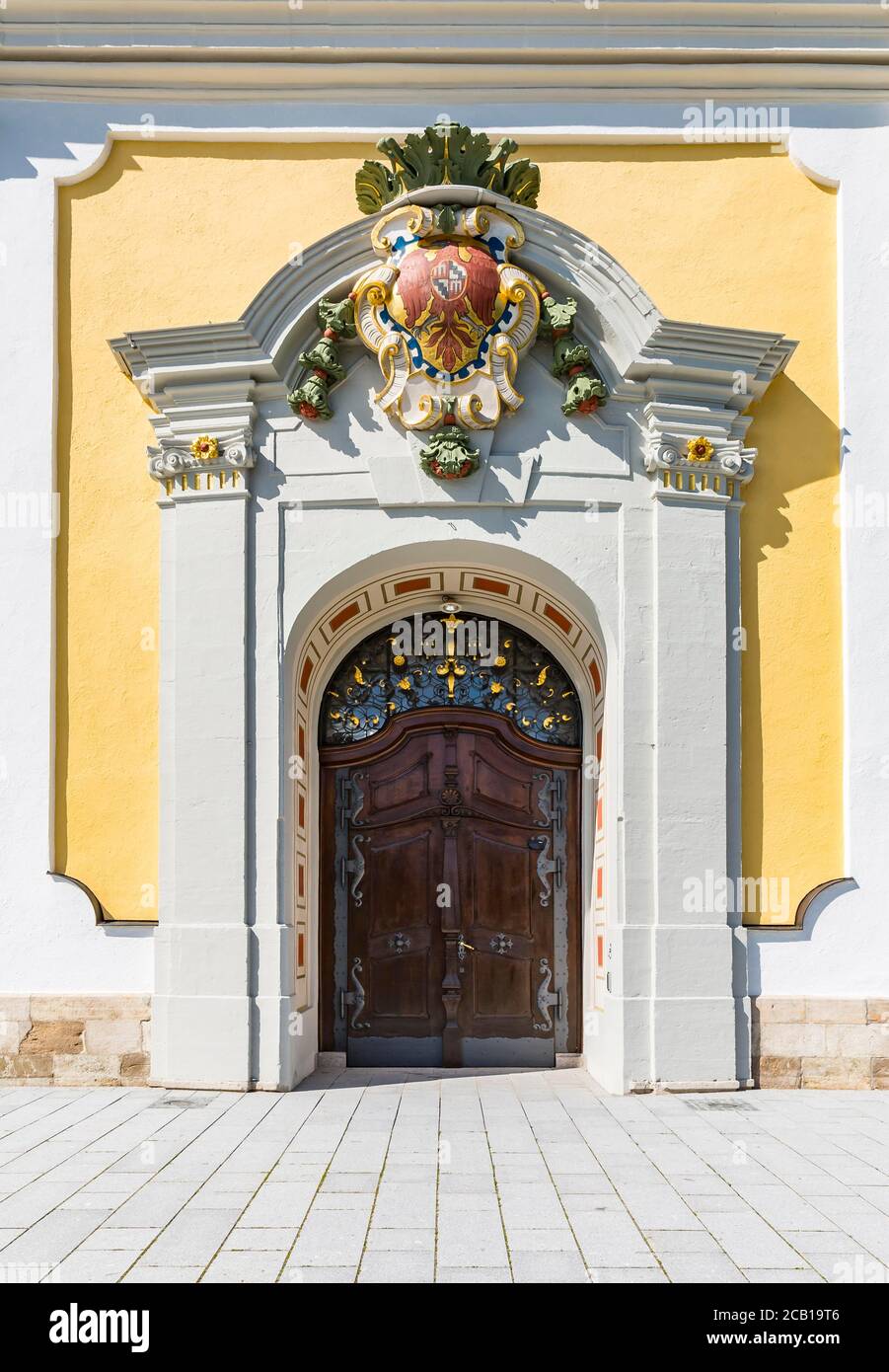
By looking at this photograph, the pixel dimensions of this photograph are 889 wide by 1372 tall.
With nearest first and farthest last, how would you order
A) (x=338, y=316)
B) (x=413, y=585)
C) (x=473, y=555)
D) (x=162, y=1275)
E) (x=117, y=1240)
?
(x=162, y=1275) → (x=117, y=1240) → (x=338, y=316) → (x=473, y=555) → (x=413, y=585)

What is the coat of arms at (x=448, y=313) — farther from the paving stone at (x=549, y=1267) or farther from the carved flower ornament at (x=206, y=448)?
the paving stone at (x=549, y=1267)

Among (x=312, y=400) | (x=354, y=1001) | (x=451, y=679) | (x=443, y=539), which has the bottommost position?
(x=354, y=1001)

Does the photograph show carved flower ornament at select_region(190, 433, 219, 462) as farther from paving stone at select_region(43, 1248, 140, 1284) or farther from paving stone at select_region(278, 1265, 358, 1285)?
paving stone at select_region(278, 1265, 358, 1285)

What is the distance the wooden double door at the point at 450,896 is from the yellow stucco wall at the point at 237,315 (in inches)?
61.3

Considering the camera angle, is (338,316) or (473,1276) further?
(338,316)

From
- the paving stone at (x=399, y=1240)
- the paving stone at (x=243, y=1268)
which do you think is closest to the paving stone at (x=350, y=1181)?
the paving stone at (x=399, y=1240)

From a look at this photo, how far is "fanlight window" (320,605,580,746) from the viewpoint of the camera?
10094mm

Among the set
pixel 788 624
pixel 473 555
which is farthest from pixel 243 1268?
pixel 788 624

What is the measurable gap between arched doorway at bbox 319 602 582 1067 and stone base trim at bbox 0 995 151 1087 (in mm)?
1537

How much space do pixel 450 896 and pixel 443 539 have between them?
2.63 meters

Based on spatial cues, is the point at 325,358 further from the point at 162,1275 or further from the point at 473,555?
the point at 162,1275

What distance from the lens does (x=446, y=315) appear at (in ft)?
29.0

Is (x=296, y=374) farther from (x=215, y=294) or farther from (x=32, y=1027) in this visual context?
(x=32, y=1027)
